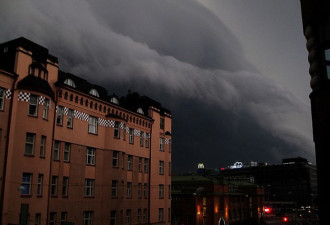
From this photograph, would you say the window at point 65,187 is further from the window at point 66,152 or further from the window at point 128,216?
the window at point 128,216

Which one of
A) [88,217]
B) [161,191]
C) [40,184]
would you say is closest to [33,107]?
[40,184]

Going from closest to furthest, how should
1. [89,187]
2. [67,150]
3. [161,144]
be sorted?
[67,150], [89,187], [161,144]

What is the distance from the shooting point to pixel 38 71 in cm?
3353

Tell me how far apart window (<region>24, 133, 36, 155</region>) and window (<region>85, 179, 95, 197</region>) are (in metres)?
8.67

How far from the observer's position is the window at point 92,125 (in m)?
39.4

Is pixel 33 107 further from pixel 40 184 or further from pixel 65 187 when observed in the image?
pixel 65 187

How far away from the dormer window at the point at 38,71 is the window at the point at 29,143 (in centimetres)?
591

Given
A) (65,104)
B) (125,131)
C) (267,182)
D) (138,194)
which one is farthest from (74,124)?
(267,182)

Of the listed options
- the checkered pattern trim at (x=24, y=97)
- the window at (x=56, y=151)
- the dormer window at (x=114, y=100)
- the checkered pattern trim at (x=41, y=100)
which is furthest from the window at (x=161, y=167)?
the checkered pattern trim at (x=24, y=97)

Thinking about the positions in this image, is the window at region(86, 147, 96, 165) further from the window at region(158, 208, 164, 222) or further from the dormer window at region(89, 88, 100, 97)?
the window at region(158, 208, 164, 222)

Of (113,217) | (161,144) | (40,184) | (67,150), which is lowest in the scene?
(113,217)

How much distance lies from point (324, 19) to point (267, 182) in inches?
7270

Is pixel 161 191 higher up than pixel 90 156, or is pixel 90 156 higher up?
pixel 90 156

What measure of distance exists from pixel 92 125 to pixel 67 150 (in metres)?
4.87
